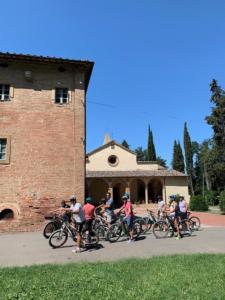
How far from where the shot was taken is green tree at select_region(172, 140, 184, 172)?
63.6 metres

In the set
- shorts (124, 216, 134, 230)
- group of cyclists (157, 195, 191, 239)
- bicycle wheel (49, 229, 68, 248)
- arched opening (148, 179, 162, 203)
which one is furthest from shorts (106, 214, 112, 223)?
arched opening (148, 179, 162, 203)

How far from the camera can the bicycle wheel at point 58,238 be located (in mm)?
10324

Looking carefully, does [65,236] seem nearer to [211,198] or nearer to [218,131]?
[218,131]

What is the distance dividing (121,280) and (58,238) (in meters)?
4.98

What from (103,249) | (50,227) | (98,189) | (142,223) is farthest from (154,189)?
(103,249)

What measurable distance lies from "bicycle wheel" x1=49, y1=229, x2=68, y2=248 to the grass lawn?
3.00 meters

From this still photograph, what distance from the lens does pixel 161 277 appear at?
619 cm

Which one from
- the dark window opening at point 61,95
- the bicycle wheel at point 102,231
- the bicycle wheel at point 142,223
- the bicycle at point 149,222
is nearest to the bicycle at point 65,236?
the bicycle wheel at point 102,231

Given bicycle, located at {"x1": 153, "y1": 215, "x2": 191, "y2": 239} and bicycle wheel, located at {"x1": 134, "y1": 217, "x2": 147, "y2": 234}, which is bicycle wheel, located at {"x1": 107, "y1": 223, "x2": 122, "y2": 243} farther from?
bicycle, located at {"x1": 153, "y1": 215, "x2": 191, "y2": 239}

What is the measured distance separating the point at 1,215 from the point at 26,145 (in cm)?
378

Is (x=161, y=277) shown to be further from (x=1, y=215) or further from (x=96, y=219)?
(x=1, y=215)

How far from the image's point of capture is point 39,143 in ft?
51.7

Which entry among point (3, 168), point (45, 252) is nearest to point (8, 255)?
point (45, 252)

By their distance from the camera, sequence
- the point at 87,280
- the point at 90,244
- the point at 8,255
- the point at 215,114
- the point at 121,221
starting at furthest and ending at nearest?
the point at 215,114, the point at 121,221, the point at 90,244, the point at 8,255, the point at 87,280
